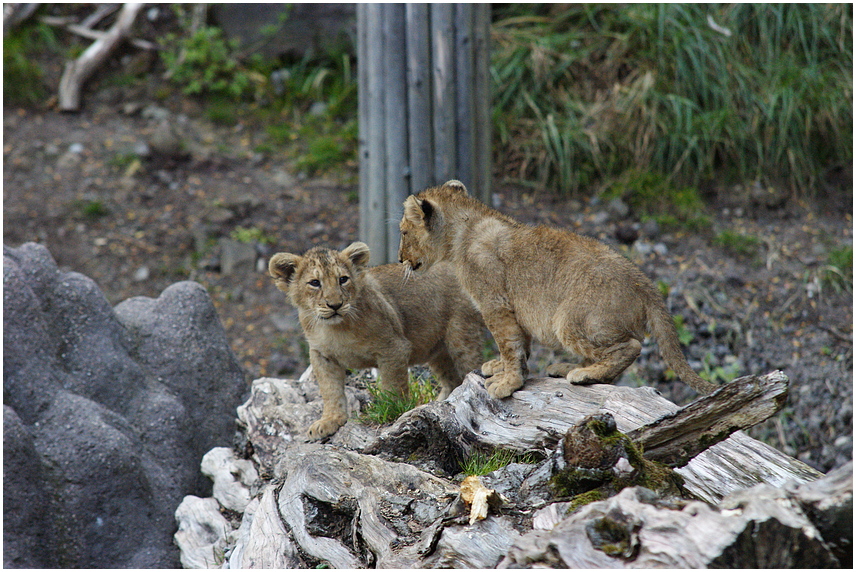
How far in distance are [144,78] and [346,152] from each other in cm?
357

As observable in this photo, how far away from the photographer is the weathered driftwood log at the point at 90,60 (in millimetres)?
11852

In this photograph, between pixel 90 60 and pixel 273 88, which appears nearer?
pixel 90 60

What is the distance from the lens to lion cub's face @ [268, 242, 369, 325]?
18.2 feet

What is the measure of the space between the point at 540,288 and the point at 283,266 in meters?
1.86

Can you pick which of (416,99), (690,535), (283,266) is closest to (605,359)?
(690,535)

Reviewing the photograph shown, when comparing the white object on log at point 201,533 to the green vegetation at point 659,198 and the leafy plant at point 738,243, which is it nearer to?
the green vegetation at point 659,198

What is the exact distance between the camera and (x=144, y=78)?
12430 mm

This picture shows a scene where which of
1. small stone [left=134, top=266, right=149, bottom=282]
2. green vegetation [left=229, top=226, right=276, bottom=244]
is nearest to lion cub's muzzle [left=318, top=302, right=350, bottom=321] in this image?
green vegetation [left=229, top=226, right=276, bottom=244]

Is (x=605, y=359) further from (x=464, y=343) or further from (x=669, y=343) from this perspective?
(x=464, y=343)

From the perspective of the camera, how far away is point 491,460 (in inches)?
186

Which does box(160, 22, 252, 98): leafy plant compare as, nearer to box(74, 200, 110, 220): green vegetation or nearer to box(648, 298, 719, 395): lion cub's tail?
box(74, 200, 110, 220): green vegetation

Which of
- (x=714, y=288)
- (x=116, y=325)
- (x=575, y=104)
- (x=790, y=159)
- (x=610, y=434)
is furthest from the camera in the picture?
(x=575, y=104)

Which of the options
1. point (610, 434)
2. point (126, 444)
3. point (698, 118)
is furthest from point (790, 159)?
point (126, 444)

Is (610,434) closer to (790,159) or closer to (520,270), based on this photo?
(520,270)
